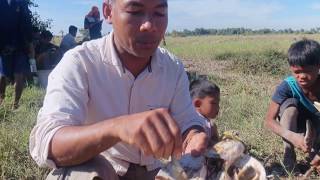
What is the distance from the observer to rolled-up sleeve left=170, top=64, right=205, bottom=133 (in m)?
1.93

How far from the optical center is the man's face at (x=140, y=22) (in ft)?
5.28

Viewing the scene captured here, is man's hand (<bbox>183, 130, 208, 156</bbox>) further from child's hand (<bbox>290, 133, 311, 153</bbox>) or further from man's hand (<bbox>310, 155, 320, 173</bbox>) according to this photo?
man's hand (<bbox>310, 155, 320, 173</bbox>)

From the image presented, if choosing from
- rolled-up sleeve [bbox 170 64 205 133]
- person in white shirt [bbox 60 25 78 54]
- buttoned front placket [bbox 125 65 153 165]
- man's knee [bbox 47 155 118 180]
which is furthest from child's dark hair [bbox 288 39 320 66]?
person in white shirt [bbox 60 25 78 54]

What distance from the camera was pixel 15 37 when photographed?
5.68 m

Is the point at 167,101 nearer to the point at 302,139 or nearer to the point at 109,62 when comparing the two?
the point at 109,62

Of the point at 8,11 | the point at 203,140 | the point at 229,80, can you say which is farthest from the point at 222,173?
the point at 229,80

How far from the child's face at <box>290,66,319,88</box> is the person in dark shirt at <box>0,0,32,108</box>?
3.41m

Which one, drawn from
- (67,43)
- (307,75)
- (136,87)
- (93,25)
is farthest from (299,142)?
(93,25)

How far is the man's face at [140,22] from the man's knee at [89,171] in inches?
16.3

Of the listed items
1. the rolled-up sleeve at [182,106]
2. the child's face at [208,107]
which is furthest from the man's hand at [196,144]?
the child's face at [208,107]

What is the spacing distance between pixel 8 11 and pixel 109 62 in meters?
4.21

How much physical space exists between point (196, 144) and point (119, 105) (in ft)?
1.33

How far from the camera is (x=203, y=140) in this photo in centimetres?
162

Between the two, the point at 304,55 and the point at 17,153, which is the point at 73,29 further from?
the point at 304,55
